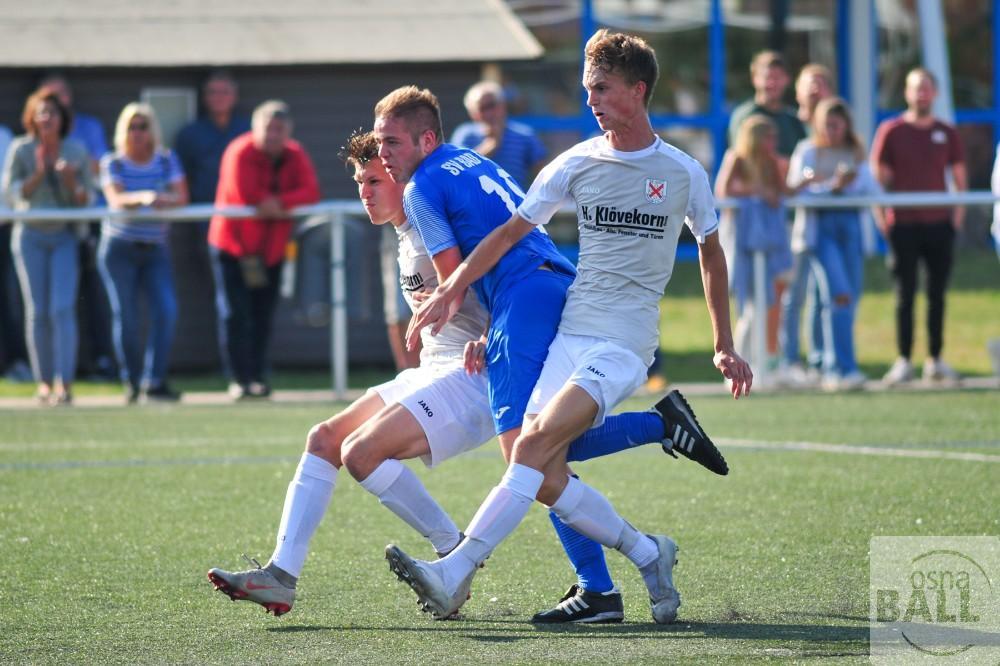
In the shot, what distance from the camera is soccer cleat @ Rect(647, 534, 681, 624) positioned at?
18.2 feet

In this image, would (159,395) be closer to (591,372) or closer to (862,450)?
(862,450)

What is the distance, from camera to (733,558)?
665cm

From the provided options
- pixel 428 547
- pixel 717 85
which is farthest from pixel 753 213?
pixel 717 85

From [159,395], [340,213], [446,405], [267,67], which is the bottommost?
[159,395]

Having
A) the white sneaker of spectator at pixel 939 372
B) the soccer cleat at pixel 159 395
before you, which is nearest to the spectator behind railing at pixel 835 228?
the white sneaker of spectator at pixel 939 372

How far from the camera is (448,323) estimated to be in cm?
604

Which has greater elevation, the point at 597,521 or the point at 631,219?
the point at 631,219

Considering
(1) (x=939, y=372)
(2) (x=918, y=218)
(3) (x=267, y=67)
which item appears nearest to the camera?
(2) (x=918, y=218)

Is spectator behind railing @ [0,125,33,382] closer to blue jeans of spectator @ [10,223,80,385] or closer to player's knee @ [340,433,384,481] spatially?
blue jeans of spectator @ [10,223,80,385]

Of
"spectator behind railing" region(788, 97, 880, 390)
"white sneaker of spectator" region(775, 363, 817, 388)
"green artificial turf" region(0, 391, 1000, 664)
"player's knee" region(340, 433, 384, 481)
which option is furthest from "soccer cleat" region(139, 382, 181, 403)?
"player's knee" region(340, 433, 384, 481)

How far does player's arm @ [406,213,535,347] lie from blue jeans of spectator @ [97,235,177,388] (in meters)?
7.05

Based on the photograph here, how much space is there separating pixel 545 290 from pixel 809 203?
286 inches

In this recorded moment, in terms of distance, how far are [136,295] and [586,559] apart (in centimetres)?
720

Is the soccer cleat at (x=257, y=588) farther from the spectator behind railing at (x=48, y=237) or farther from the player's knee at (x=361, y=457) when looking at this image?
the spectator behind railing at (x=48, y=237)
